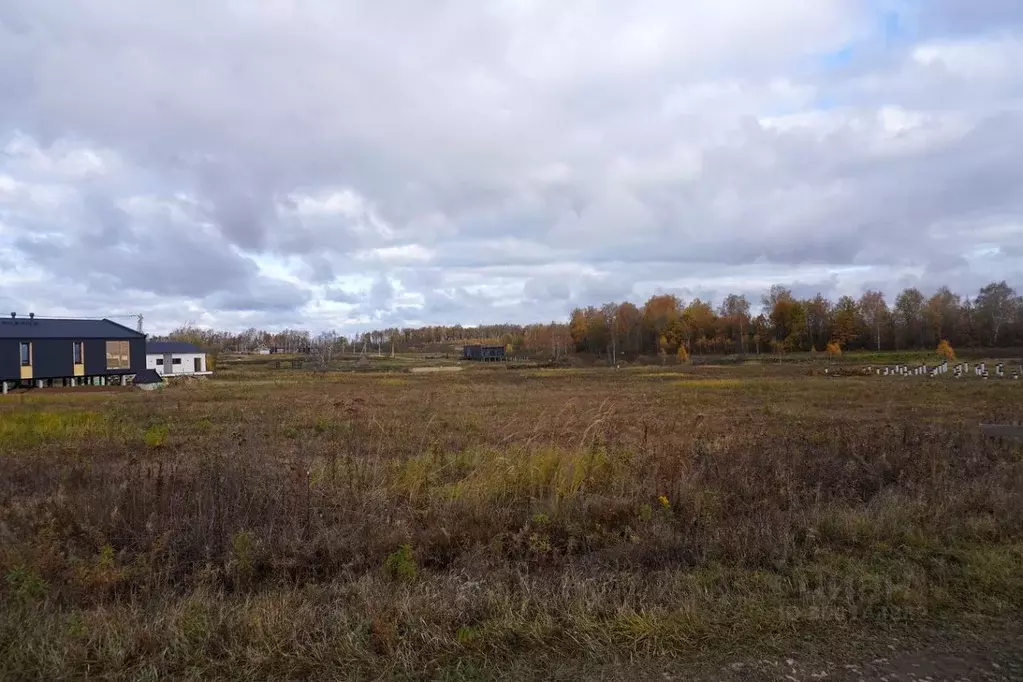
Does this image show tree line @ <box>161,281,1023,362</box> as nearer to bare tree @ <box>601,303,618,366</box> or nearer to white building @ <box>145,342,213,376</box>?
bare tree @ <box>601,303,618,366</box>

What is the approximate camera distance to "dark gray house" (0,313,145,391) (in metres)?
40.4

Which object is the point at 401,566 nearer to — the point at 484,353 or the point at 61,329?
the point at 61,329

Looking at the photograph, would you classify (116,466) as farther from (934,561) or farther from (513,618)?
(934,561)

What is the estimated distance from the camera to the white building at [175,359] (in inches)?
2594

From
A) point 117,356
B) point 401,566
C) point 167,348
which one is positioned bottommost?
point 401,566

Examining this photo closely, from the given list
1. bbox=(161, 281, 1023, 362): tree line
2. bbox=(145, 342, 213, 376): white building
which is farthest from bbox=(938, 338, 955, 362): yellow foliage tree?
bbox=(145, 342, 213, 376): white building

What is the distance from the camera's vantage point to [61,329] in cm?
4456

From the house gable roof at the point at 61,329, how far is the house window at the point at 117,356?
23.6 inches

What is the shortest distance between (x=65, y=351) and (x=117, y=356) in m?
4.18

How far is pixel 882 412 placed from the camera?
21172 mm

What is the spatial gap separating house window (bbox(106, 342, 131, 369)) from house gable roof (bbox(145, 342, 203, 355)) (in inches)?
749

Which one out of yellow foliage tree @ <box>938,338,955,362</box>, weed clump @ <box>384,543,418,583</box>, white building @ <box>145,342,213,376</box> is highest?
white building @ <box>145,342,213,376</box>

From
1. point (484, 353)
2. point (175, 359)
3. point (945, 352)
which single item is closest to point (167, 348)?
point (175, 359)

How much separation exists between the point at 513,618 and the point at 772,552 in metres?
2.46
